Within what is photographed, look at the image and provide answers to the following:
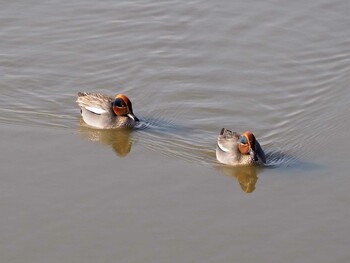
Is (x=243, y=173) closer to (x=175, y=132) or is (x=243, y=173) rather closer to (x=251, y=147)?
(x=251, y=147)

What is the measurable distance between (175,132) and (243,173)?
1.49 meters

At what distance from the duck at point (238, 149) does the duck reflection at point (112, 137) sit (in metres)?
1.60

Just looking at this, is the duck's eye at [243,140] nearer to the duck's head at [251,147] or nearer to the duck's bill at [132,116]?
the duck's head at [251,147]

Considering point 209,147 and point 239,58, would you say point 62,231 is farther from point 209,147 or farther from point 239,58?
point 239,58

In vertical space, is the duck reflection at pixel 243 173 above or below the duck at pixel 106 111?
below

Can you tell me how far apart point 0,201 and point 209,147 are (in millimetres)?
3613

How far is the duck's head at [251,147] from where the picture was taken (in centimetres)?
1594

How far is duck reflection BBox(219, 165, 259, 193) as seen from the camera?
15.8m

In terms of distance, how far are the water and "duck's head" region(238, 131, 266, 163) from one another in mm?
240

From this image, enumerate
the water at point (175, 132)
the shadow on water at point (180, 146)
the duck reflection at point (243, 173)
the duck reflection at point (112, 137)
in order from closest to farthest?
the water at point (175, 132) → the duck reflection at point (243, 173) → the shadow on water at point (180, 146) → the duck reflection at point (112, 137)

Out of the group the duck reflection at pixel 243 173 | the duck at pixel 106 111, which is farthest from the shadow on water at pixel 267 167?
the duck at pixel 106 111

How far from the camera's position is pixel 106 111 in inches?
684

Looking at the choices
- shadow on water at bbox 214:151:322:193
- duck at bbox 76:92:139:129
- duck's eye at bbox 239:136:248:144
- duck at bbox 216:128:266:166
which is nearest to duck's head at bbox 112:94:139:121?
duck at bbox 76:92:139:129

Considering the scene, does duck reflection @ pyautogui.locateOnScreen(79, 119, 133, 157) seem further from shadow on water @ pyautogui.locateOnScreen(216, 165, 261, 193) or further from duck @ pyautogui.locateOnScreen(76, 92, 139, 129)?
shadow on water @ pyautogui.locateOnScreen(216, 165, 261, 193)
